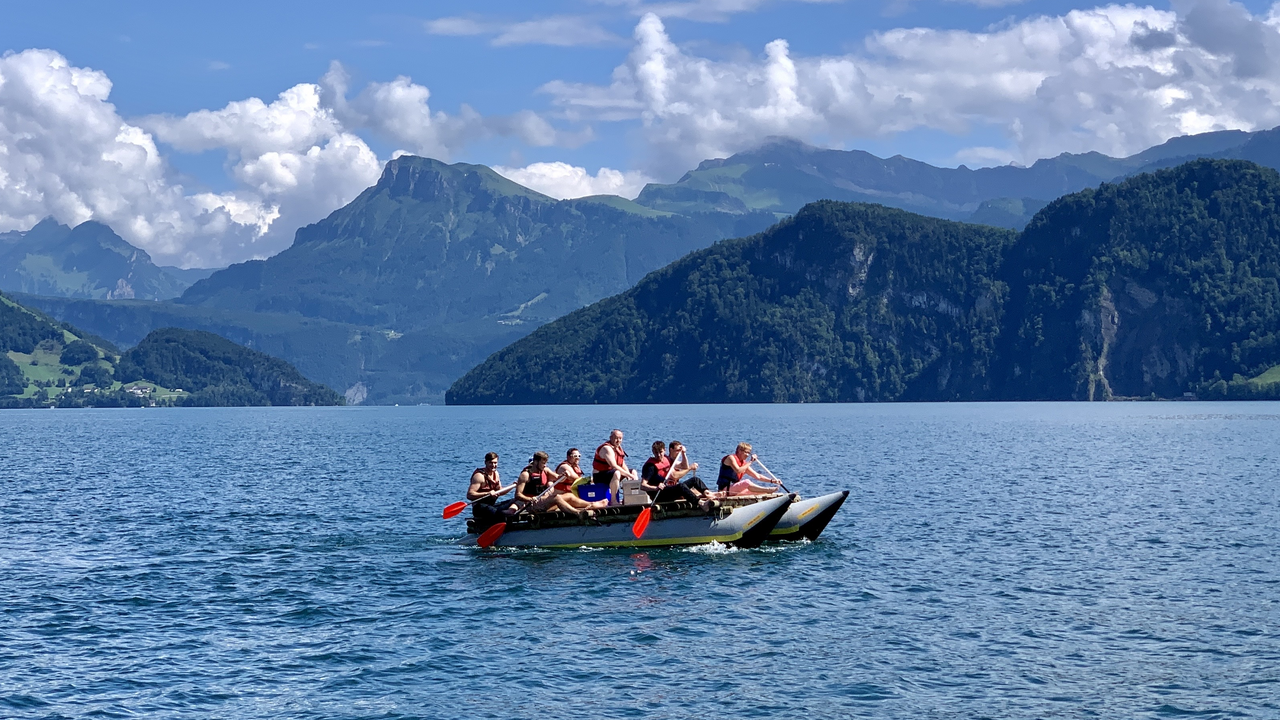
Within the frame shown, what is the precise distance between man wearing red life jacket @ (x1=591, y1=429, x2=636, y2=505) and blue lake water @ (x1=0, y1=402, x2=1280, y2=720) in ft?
7.38

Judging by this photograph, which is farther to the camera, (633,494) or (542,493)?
(542,493)

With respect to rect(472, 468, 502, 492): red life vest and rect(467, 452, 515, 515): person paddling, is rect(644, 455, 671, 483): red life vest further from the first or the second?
rect(472, 468, 502, 492): red life vest

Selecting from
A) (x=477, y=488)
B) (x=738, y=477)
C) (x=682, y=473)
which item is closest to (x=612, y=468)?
(x=682, y=473)

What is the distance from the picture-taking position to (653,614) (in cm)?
3047

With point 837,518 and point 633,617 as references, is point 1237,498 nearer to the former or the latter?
point 837,518

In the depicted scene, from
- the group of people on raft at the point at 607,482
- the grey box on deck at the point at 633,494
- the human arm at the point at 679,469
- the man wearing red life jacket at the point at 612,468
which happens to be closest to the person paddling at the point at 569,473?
the group of people on raft at the point at 607,482

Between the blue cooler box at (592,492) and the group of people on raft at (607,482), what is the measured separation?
13cm

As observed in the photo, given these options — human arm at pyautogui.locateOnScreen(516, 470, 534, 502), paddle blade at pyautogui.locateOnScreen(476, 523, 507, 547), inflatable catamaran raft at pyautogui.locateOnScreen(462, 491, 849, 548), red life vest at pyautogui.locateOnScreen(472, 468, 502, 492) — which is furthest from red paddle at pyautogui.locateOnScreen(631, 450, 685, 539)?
A: red life vest at pyautogui.locateOnScreen(472, 468, 502, 492)

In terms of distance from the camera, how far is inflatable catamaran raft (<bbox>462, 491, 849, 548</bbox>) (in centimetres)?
3925

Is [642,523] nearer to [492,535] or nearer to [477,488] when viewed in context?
[492,535]

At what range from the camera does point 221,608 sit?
3152 cm

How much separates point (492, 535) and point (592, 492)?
355cm

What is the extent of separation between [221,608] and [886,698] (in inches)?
698

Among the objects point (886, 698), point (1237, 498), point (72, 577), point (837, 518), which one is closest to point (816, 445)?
point (1237, 498)
